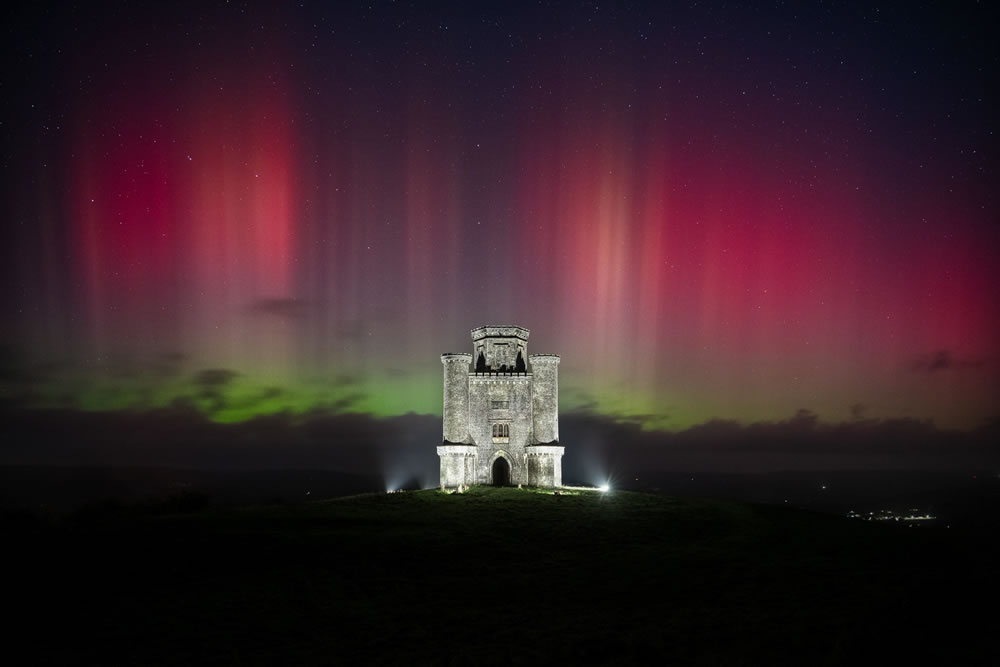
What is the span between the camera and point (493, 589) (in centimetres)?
2755

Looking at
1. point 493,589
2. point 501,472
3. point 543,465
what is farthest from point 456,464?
point 493,589

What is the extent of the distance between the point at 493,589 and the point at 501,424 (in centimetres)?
2917

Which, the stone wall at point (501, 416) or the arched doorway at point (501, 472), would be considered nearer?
the stone wall at point (501, 416)

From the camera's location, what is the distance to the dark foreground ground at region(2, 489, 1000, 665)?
20.5 metres

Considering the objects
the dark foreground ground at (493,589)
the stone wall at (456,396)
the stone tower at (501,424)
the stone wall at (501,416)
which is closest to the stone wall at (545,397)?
the stone tower at (501,424)

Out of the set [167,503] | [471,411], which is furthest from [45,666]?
[471,411]

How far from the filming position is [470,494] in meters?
48.2

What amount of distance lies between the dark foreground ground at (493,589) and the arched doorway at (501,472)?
47.1 feet

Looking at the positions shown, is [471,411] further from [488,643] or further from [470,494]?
[488,643]

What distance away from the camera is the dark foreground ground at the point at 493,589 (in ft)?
67.4

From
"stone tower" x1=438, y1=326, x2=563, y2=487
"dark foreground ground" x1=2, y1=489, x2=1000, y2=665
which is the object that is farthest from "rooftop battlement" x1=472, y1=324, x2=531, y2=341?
"dark foreground ground" x1=2, y1=489, x2=1000, y2=665

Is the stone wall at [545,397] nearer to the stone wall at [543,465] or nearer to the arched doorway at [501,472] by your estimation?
the stone wall at [543,465]

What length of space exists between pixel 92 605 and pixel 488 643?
13.4 m

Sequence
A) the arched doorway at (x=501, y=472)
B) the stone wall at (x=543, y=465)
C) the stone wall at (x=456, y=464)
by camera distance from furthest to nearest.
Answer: the arched doorway at (x=501, y=472)
the stone wall at (x=543, y=465)
the stone wall at (x=456, y=464)
